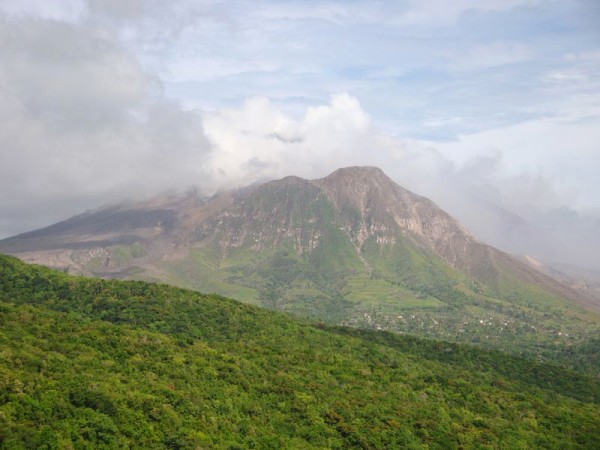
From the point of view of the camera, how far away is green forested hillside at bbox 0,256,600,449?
216 feet

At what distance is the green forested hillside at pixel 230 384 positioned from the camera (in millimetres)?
65875

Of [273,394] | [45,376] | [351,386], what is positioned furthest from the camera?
[351,386]

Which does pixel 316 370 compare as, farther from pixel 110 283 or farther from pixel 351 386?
pixel 110 283

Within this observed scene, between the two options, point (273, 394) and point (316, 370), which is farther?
point (316, 370)

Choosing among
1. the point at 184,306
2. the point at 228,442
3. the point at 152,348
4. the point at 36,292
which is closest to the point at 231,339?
the point at 184,306

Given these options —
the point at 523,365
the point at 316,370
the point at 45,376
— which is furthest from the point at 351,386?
the point at 523,365

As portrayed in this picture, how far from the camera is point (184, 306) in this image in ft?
485

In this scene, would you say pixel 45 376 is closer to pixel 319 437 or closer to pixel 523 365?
pixel 319 437

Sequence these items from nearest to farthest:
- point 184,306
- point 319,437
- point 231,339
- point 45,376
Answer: point 45,376
point 319,437
point 231,339
point 184,306

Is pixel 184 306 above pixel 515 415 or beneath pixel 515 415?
above

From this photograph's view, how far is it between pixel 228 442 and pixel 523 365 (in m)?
107

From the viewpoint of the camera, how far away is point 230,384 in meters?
93.2

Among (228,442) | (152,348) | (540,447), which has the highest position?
(152,348)

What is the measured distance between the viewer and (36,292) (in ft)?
457
